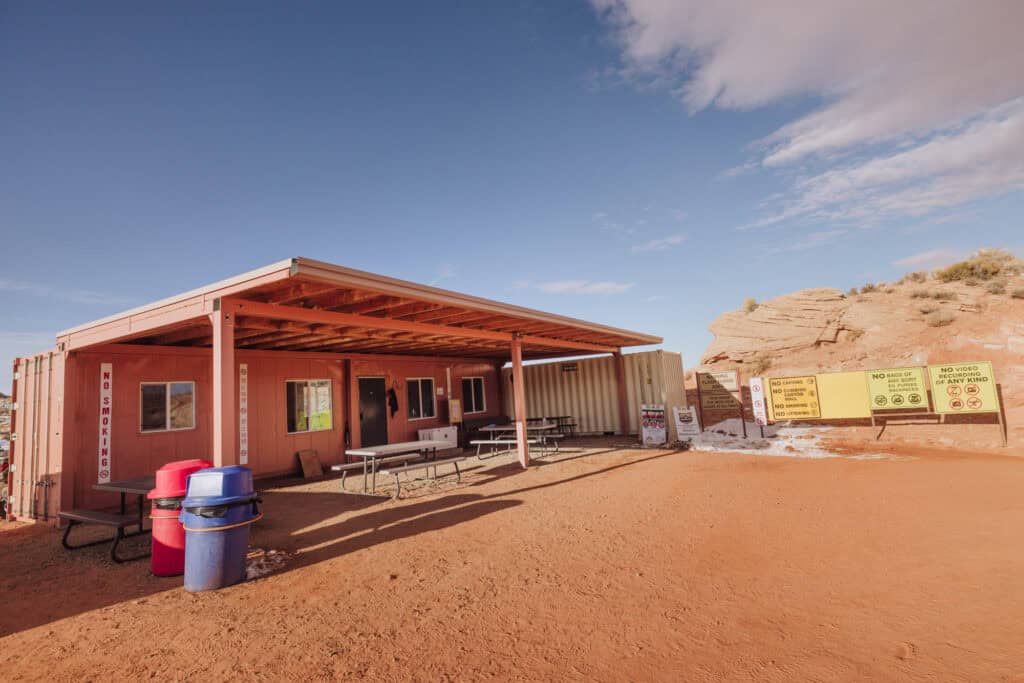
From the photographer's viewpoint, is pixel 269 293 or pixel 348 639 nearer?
pixel 348 639

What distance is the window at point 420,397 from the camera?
13637mm

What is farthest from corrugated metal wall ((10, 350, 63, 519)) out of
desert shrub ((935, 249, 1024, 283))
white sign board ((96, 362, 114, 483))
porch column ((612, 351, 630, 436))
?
desert shrub ((935, 249, 1024, 283))

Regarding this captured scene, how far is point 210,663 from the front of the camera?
2914mm

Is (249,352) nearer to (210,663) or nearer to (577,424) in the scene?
(210,663)

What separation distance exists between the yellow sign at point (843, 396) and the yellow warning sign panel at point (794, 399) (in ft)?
0.51

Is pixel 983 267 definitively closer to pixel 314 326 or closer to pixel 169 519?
pixel 314 326

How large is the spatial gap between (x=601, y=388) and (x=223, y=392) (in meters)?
11.6

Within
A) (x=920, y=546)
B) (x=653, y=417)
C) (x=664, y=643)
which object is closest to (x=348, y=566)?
(x=664, y=643)

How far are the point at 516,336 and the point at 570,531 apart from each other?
18.1 ft

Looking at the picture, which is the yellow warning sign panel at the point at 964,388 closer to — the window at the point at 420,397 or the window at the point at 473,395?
the window at the point at 473,395

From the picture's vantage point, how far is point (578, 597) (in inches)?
145

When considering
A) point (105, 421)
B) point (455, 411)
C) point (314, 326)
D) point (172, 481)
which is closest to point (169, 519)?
point (172, 481)

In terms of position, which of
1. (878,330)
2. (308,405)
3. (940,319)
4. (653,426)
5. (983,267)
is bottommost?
(653,426)

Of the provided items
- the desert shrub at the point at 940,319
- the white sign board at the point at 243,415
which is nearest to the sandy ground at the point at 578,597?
the white sign board at the point at 243,415
